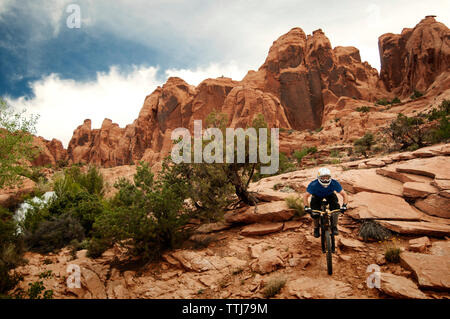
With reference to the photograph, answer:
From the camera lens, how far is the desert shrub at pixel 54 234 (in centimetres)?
880

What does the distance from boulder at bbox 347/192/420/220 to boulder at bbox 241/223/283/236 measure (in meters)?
2.26

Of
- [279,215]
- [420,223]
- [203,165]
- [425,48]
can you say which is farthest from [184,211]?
[425,48]

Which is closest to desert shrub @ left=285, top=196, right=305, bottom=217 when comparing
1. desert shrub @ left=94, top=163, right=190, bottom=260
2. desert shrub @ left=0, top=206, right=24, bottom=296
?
desert shrub @ left=94, top=163, right=190, bottom=260

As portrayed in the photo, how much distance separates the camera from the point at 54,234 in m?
9.05

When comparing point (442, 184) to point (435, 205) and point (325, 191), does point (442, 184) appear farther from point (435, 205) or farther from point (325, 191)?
point (325, 191)

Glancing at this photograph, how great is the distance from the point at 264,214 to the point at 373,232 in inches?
124

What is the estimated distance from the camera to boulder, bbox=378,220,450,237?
5012 millimetres

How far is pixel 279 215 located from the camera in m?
7.27

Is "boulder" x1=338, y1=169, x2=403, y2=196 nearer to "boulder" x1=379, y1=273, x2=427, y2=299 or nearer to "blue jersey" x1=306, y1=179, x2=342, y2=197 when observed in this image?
"blue jersey" x1=306, y1=179, x2=342, y2=197

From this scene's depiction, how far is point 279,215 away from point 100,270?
575 centimetres

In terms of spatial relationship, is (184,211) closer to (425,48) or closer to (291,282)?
(291,282)

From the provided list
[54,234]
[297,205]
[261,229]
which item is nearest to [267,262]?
[261,229]

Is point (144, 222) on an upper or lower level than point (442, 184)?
lower

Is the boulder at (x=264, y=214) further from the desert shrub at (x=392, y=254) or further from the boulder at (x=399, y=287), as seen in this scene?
the boulder at (x=399, y=287)
